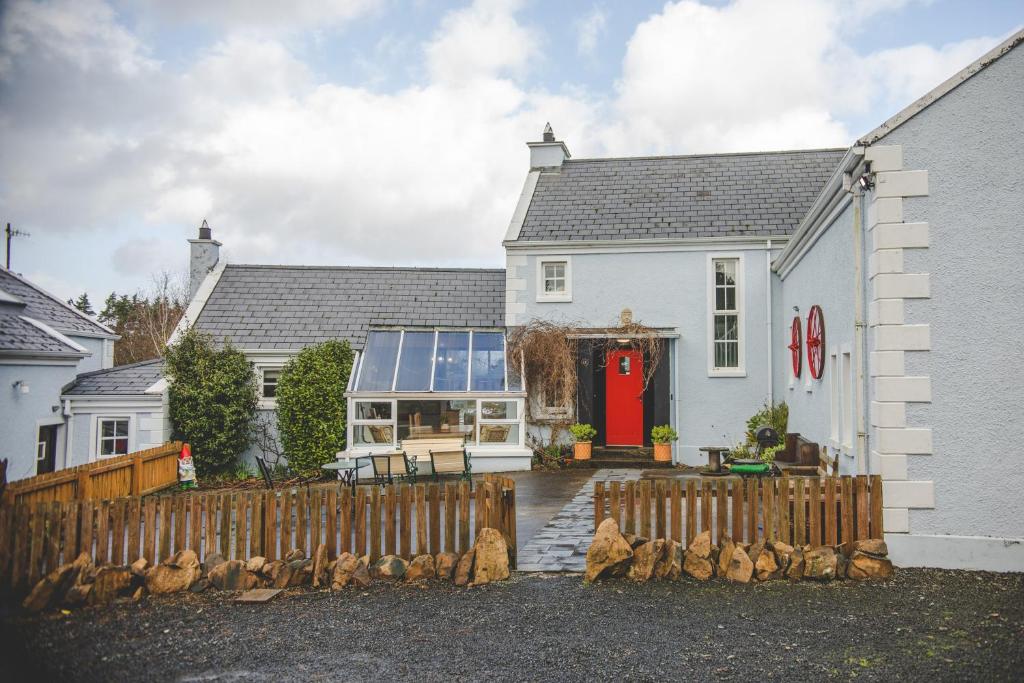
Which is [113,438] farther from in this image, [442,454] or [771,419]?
[771,419]

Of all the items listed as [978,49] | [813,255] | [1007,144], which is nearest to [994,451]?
[1007,144]

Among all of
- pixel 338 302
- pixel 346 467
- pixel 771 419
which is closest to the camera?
pixel 346 467

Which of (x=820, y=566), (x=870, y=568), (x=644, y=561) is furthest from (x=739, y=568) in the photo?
(x=870, y=568)

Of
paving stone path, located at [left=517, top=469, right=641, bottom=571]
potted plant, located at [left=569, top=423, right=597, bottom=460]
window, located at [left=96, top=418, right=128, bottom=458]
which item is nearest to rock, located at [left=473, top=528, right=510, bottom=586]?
paving stone path, located at [left=517, top=469, right=641, bottom=571]

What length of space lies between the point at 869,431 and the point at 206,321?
53.3 ft

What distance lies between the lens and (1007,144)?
7852mm

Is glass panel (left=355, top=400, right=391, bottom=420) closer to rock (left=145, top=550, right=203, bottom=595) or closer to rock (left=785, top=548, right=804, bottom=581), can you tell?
rock (left=145, top=550, right=203, bottom=595)

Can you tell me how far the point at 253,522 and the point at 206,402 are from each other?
33.3ft

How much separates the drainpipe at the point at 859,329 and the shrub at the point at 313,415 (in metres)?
11.4

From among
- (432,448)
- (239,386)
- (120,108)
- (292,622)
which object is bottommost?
(292,622)

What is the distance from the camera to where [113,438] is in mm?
17250

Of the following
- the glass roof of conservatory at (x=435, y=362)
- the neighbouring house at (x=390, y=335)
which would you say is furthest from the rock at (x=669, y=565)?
the glass roof of conservatory at (x=435, y=362)

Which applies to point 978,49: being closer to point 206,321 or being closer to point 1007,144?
point 1007,144

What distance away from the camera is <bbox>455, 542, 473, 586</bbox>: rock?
744cm
